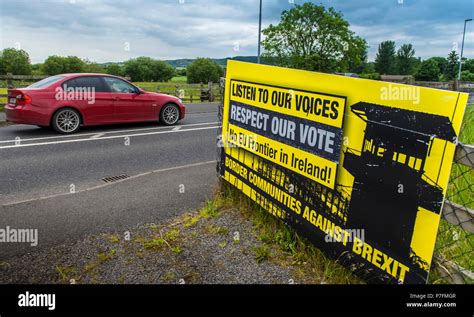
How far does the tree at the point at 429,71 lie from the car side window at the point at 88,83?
89503mm

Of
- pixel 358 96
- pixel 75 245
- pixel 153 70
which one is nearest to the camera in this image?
pixel 358 96

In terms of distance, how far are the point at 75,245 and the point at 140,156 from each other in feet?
13.3

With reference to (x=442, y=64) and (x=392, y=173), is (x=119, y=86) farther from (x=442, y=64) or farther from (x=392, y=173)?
(x=442, y=64)

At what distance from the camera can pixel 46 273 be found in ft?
9.62

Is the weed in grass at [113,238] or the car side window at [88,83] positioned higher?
the car side window at [88,83]

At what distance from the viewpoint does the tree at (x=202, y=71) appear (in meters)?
66.3

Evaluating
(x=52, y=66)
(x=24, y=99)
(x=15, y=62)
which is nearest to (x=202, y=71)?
(x=52, y=66)

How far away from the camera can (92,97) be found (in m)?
9.49

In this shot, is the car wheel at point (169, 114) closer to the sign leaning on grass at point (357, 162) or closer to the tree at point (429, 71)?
the sign leaning on grass at point (357, 162)

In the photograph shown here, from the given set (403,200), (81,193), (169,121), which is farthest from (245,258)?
(169,121)

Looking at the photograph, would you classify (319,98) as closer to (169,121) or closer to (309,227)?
(309,227)

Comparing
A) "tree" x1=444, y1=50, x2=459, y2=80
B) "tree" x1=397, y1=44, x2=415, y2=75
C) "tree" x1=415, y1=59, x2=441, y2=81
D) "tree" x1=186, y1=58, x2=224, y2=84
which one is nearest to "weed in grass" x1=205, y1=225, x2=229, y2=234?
"tree" x1=186, y1=58, x2=224, y2=84

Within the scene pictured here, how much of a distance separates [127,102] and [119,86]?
52 cm

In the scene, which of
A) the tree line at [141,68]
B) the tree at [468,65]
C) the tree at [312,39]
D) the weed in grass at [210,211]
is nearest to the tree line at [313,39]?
the tree at [312,39]
